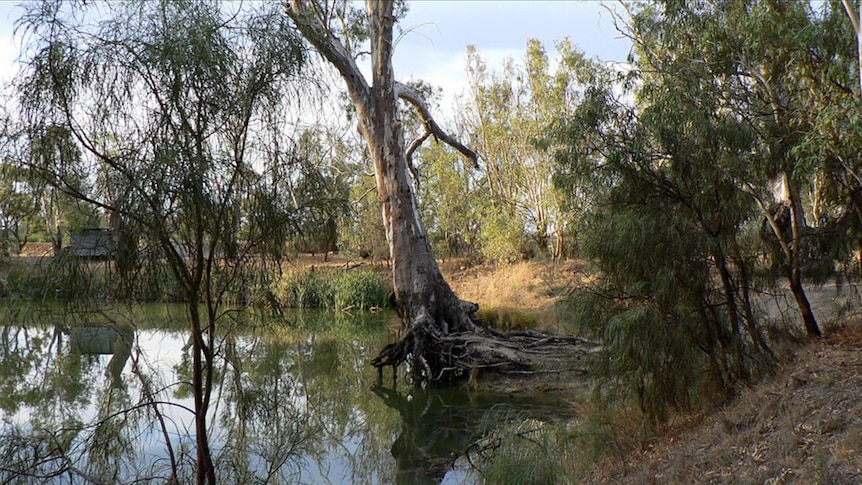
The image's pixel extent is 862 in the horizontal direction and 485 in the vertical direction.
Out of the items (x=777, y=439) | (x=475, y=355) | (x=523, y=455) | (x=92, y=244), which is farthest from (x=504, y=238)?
(x=92, y=244)

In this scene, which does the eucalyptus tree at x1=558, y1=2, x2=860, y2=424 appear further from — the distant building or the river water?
the distant building

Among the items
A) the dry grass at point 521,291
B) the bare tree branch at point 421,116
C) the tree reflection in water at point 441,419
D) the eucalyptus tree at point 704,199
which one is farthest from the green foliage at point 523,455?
the dry grass at point 521,291

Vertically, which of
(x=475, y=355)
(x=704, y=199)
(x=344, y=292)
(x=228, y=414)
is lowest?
(x=475, y=355)

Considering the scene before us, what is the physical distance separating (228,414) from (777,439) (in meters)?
4.11

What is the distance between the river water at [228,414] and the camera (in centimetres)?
477

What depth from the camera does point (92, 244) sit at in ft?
13.4

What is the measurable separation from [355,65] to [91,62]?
7954 mm

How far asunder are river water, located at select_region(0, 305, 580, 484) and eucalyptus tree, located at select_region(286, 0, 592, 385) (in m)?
0.62

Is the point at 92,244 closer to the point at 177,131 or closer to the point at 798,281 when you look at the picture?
the point at 177,131

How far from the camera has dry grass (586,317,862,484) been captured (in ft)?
13.9

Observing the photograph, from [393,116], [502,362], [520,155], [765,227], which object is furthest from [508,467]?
[520,155]

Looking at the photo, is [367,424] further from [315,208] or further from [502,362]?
[315,208]

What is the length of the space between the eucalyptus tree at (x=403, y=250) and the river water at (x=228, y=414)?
0.62 metres

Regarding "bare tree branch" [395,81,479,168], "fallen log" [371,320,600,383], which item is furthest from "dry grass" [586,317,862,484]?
"bare tree branch" [395,81,479,168]
